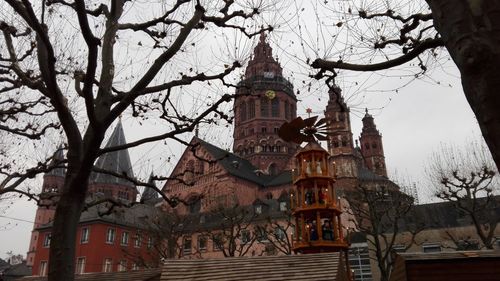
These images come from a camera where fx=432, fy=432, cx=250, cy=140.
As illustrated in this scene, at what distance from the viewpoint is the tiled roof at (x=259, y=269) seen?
395 inches

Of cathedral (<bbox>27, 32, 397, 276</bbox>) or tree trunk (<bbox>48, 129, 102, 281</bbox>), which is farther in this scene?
cathedral (<bbox>27, 32, 397, 276</bbox>)

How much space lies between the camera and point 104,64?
814cm

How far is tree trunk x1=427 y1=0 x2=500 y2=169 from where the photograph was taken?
2438 millimetres

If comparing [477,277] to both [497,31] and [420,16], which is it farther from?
[497,31]

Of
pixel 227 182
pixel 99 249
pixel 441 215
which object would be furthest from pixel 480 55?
pixel 227 182

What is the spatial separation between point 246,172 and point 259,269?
49421 mm

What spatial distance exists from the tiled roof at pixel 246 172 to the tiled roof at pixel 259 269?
43088 mm

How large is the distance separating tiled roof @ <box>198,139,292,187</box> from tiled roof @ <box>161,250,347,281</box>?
43.1 m

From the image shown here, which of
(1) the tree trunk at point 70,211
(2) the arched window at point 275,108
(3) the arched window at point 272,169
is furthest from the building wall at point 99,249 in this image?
(1) the tree trunk at point 70,211

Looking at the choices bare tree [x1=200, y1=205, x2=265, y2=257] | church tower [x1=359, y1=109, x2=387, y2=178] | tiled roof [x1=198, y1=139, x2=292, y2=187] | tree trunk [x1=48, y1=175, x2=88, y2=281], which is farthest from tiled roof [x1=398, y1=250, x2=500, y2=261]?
church tower [x1=359, y1=109, x2=387, y2=178]

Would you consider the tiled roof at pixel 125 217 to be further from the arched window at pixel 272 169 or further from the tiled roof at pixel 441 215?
the tiled roof at pixel 441 215

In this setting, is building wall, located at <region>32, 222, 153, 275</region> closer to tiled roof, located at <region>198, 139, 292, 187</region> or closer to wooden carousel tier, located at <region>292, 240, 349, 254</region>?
tiled roof, located at <region>198, 139, 292, 187</region>

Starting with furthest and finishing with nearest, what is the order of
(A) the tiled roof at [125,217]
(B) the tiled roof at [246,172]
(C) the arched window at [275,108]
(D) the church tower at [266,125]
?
1. (C) the arched window at [275,108]
2. (D) the church tower at [266,125]
3. (B) the tiled roof at [246,172]
4. (A) the tiled roof at [125,217]

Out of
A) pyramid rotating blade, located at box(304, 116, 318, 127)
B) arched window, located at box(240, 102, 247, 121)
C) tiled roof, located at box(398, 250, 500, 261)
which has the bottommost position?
tiled roof, located at box(398, 250, 500, 261)
